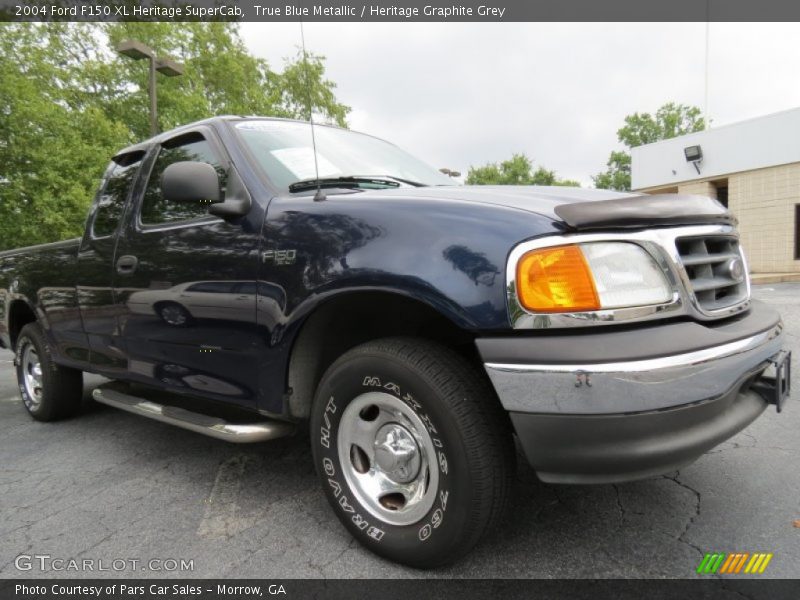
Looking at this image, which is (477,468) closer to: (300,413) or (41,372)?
(300,413)

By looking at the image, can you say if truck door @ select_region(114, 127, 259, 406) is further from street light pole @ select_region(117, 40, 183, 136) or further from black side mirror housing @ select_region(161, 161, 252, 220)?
street light pole @ select_region(117, 40, 183, 136)

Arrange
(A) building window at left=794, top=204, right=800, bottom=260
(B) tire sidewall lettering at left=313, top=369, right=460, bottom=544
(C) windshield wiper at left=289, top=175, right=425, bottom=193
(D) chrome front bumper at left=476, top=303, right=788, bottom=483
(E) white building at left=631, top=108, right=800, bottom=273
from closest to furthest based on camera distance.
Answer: (D) chrome front bumper at left=476, top=303, right=788, bottom=483, (B) tire sidewall lettering at left=313, top=369, right=460, bottom=544, (C) windshield wiper at left=289, top=175, right=425, bottom=193, (E) white building at left=631, top=108, right=800, bottom=273, (A) building window at left=794, top=204, right=800, bottom=260

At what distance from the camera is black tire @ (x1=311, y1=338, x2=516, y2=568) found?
1778 millimetres

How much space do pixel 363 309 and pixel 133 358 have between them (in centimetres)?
162

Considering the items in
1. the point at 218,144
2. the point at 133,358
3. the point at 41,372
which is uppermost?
the point at 218,144

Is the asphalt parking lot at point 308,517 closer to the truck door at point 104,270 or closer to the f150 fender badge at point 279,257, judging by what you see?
the truck door at point 104,270

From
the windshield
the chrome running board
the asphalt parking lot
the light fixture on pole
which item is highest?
the light fixture on pole

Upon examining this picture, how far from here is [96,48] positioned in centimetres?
2348

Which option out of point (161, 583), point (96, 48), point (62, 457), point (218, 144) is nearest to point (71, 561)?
point (161, 583)

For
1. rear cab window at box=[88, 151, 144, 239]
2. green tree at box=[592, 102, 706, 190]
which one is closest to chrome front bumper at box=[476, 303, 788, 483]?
rear cab window at box=[88, 151, 144, 239]

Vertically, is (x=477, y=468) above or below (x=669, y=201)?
below

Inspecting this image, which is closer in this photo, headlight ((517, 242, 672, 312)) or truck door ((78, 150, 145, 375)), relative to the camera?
headlight ((517, 242, 672, 312))

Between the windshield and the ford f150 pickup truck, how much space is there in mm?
16

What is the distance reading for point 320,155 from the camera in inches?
110
